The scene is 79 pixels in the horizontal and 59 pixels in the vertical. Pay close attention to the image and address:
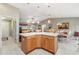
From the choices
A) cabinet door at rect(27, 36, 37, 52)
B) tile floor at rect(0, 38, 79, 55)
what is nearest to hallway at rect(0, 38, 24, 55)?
tile floor at rect(0, 38, 79, 55)

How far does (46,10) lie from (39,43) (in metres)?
0.48

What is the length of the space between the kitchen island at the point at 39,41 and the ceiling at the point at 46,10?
0.23 m

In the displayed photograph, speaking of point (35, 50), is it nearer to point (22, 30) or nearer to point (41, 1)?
point (22, 30)

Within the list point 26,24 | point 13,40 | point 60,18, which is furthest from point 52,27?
point 13,40

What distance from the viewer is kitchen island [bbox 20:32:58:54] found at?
1.45 metres

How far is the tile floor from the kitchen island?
61 mm

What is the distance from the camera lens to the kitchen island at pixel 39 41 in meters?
1.45

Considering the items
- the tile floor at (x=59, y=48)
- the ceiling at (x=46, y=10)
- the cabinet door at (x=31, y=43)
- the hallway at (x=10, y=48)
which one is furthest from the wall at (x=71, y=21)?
the hallway at (x=10, y=48)

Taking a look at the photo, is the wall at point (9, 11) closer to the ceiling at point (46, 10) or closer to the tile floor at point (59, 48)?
the ceiling at point (46, 10)

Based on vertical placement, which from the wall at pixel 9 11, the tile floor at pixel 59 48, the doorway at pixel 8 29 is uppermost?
the wall at pixel 9 11

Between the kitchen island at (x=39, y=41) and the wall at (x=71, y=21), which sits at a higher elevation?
the wall at (x=71, y=21)

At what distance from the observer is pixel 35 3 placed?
1.44 meters

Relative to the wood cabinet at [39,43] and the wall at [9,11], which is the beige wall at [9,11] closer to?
the wall at [9,11]
